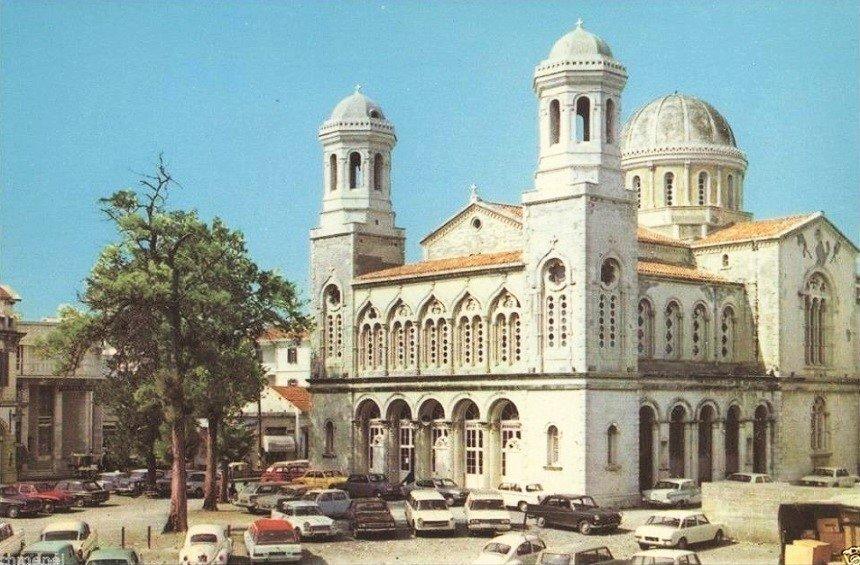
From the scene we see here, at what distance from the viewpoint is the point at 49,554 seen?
1373 inches

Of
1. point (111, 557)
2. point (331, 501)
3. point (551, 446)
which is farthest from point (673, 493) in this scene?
point (111, 557)

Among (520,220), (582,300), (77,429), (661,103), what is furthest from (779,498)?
(77,429)

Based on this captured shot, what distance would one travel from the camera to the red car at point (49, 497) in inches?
2077

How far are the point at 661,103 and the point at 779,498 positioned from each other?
3567 centimetres

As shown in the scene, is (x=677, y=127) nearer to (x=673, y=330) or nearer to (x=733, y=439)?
(x=673, y=330)

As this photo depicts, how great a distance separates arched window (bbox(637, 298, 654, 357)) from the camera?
59375 millimetres

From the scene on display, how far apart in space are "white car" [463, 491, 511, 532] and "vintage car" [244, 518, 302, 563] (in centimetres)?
767

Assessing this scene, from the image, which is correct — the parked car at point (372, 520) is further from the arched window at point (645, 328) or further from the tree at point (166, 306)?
the arched window at point (645, 328)

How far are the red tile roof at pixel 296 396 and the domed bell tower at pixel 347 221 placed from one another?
50.3 feet

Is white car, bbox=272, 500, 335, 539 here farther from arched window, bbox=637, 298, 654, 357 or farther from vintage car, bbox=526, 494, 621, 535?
arched window, bbox=637, 298, 654, 357

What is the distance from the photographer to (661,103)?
74750mm

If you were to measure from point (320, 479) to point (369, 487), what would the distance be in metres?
2.96

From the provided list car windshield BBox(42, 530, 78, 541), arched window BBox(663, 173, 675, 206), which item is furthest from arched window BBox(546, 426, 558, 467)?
car windshield BBox(42, 530, 78, 541)

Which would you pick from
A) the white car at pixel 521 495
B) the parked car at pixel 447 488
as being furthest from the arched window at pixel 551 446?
the parked car at pixel 447 488
